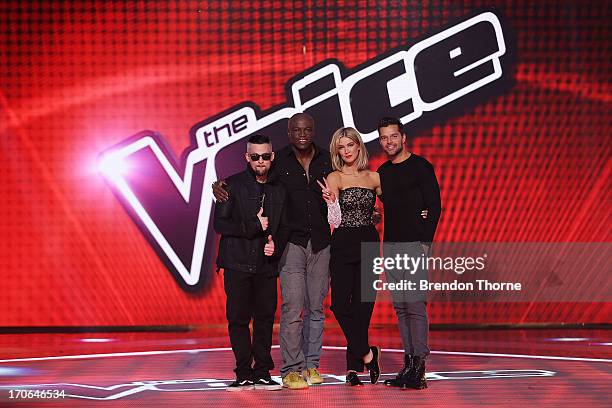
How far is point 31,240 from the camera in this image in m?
7.59

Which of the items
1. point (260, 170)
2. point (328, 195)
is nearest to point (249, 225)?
point (260, 170)

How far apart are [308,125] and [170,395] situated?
56.9 inches

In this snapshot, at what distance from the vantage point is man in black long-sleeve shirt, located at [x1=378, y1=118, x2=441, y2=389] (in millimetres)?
4770

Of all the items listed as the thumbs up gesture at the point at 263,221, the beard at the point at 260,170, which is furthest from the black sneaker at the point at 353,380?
the beard at the point at 260,170

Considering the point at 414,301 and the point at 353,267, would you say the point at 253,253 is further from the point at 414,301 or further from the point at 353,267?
the point at 414,301

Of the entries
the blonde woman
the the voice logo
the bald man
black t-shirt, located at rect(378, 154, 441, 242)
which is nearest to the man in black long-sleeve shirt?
black t-shirt, located at rect(378, 154, 441, 242)

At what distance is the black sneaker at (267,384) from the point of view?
476cm

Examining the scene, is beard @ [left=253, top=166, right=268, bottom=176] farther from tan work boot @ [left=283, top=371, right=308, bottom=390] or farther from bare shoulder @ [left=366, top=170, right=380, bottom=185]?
tan work boot @ [left=283, top=371, right=308, bottom=390]

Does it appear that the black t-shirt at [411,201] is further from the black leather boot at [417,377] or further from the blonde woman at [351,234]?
the black leather boot at [417,377]

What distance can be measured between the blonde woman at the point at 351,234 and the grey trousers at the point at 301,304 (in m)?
0.09

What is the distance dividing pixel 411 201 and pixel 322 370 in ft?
3.91

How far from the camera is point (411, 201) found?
190 inches

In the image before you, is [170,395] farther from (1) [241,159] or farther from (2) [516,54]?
(2) [516,54]

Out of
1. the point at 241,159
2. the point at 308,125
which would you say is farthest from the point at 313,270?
the point at 241,159
